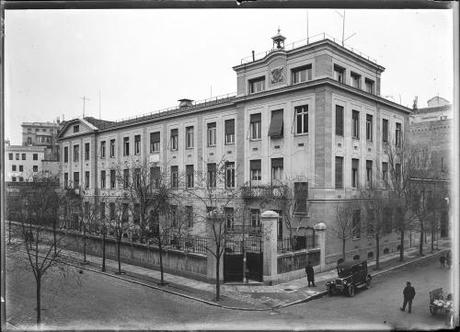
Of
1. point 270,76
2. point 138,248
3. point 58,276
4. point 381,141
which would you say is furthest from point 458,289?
point 381,141

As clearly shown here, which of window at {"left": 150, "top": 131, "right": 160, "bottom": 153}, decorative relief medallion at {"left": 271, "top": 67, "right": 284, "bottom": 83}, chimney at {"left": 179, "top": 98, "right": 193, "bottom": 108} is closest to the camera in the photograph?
decorative relief medallion at {"left": 271, "top": 67, "right": 284, "bottom": 83}

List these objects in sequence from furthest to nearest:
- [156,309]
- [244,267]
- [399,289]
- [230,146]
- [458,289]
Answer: [230,146] < [244,267] < [399,289] < [156,309] < [458,289]

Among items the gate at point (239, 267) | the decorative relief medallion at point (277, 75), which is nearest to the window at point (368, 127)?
the decorative relief medallion at point (277, 75)

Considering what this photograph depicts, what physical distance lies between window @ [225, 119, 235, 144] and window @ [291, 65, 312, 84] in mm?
5963

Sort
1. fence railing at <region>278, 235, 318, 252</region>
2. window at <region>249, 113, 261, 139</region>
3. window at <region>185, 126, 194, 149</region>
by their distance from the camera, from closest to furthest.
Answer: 1. fence railing at <region>278, 235, 318, 252</region>
2. window at <region>249, 113, 261, 139</region>
3. window at <region>185, 126, 194, 149</region>

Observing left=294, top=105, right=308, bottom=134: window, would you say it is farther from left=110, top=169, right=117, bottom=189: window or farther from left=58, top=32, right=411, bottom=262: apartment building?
left=110, top=169, right=117, bottom=189: window

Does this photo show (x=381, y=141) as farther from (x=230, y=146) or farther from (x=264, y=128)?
(x=230, y=146)

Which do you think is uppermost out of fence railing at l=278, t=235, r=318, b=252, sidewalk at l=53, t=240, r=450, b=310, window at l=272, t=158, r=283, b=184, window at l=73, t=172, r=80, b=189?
window at l=272, t=158, r=283, b=184

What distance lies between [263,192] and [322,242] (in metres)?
5.17

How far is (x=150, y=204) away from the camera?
25.3m

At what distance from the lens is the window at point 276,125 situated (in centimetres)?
2471

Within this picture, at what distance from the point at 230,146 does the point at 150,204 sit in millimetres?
7474

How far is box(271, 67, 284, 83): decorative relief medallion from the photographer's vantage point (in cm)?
2452

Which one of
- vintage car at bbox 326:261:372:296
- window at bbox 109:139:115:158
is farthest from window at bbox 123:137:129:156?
vintage car at bbox 326:261:372:296
